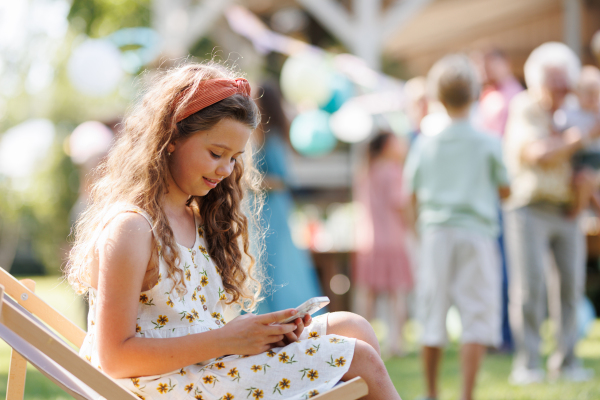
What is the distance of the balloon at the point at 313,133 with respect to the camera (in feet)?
18.9

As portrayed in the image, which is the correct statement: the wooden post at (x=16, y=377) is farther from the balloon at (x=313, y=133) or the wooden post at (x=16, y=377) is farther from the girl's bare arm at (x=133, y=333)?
the balloon at (x=313, y=133)

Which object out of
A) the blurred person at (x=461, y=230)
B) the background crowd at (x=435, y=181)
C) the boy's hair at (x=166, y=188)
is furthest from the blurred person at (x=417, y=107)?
the boy's hair at (x=166, y=188)

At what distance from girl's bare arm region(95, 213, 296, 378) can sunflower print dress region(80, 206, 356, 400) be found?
38 millimetres

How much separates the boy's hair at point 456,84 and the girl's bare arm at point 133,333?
2.05m

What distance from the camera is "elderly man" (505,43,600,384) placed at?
3.88 metres

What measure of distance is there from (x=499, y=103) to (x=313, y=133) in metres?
1.52

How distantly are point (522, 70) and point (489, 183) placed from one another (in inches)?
290

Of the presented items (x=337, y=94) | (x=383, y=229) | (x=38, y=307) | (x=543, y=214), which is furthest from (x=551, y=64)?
(x=38, y=307)

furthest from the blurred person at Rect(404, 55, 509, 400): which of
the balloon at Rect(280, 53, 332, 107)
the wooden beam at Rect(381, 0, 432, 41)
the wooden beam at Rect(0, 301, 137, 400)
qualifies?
the wooden beam at Rect(381, 0, 432, 41)

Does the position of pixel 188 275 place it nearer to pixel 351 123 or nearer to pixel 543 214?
pixel 543 214

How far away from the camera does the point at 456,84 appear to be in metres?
3.29

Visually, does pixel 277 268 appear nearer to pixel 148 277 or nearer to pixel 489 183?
pixel 489 183

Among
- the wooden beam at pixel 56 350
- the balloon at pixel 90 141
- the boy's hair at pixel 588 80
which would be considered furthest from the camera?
the balloon at pixel 90 141

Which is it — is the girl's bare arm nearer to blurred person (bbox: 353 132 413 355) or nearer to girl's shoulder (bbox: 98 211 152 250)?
girl's shoulder (bbox: 98 211 152 250)
